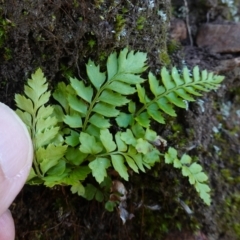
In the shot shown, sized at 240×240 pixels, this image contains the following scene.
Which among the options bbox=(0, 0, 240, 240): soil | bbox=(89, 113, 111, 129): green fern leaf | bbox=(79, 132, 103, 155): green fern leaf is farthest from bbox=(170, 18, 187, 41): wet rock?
bbox=(79, 132, 103, 155): green fern leaf

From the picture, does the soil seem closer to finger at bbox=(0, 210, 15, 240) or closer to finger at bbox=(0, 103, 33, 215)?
finger at bbox=(0, 210, 15, 240)

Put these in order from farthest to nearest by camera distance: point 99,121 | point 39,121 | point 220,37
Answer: point 220,37 < point 99,121 < point 39,121

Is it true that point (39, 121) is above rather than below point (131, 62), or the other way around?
below

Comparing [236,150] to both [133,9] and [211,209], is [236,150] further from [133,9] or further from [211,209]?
[133,9]

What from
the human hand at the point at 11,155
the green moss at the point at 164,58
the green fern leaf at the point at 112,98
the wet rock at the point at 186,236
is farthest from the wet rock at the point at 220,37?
the human hand at the point at 11,155

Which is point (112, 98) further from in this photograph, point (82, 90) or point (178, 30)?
point (178, 30)

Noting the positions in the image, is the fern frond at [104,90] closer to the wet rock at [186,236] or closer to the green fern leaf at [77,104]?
the green fern leaf at [77,104]

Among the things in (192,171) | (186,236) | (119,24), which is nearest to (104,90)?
(119,24)
